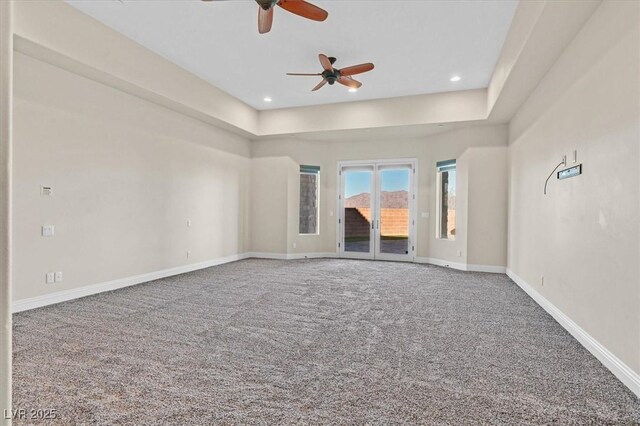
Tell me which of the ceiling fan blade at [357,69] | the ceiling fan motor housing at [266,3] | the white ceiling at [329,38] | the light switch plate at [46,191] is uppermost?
the white ceiling at [329,38]

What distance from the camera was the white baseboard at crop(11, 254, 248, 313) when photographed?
3839mm

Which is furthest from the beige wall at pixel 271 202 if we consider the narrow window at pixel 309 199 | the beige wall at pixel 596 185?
the beige wall at pixel 596 185

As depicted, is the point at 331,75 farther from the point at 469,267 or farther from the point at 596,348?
the point at 469,267

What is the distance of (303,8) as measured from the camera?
3.29 metres

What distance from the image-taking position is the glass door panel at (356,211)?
8.38 meters

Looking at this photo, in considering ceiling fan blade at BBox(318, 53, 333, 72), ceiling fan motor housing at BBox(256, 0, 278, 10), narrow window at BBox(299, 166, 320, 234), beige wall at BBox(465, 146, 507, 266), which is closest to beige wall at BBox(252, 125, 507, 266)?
beige wall at BBox(465, 146, 507, 266)

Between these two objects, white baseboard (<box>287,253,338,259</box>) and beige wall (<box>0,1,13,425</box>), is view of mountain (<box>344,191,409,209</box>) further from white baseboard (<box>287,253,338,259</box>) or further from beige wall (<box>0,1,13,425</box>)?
beige wall (<box>0,1,13,425</box>)

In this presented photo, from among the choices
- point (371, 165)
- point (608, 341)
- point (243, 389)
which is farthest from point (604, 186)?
point (371, 165)

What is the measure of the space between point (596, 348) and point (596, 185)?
1366 millimetres

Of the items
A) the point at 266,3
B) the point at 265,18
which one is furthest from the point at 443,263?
the point at 266,3

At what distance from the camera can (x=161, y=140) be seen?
570 centimetres

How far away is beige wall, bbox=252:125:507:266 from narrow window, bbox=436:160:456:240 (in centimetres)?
14

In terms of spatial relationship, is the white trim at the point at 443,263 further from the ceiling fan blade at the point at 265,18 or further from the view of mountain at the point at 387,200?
the ceiling fan blade at the point at 265,18

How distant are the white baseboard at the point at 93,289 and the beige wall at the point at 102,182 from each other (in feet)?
0.24
